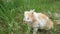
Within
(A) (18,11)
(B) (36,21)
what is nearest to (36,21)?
(B) (36,21)

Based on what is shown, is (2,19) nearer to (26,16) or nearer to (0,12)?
(0,12)

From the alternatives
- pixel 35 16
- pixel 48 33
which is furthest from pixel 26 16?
pixel 48 33

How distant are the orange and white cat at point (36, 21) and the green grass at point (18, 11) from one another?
0.14 metres

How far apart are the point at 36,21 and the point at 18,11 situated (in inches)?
35.3

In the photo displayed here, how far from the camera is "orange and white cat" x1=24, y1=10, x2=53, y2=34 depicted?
4.21 metres

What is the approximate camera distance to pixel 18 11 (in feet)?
16.8

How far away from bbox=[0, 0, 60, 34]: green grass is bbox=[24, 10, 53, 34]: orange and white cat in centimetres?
14

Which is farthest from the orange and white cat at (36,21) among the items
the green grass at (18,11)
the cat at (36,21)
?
the green grass at (18,11)

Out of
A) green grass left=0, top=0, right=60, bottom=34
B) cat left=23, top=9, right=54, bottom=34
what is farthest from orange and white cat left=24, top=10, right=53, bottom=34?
green grass left=0, top=0, right=60, bottom=34

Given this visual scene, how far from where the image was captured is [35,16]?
434 centimetres

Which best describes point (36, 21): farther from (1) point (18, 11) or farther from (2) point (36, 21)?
(1) point (18, 11)

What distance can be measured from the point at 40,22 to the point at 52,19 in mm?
641

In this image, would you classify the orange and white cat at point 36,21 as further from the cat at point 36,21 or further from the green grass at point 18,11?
the green grass at point 18,11

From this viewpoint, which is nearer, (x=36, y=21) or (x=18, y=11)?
(x=36, y=21)
